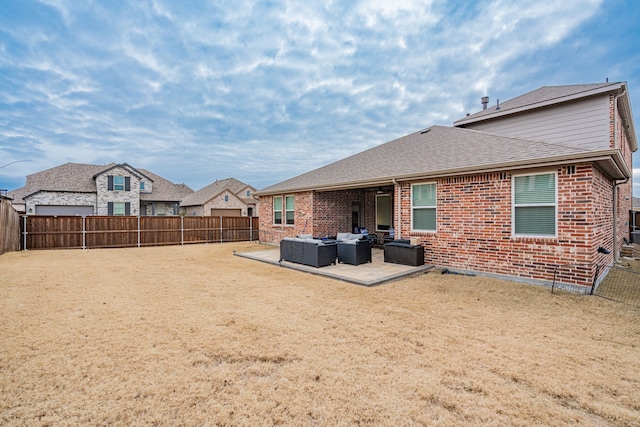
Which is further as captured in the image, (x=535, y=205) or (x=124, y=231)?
(x=124, y=231)

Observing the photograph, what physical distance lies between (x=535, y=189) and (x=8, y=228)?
18.5 meters

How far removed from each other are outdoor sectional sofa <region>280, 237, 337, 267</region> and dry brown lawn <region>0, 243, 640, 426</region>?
229 centimetres

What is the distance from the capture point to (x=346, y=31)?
1270 centimetres

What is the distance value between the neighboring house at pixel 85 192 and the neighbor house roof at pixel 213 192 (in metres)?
3.75

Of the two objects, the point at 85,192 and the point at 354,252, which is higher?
the point at 85,192

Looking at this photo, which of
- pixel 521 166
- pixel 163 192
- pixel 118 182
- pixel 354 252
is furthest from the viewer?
pixel 163 192

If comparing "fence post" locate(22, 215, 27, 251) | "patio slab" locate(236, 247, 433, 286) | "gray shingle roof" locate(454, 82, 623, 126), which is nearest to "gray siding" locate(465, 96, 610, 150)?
"gray shingle roof" locate(454, 82, 623, 126)

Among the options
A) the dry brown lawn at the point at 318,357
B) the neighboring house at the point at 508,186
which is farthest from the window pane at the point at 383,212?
the dry brown lawn at the point at 318,357

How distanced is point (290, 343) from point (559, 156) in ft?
20.9

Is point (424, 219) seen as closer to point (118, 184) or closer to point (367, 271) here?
point (367, 271)

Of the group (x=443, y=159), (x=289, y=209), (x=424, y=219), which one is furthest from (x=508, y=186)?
(x=289, y=209)

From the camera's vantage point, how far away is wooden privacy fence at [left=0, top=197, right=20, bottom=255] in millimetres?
11156

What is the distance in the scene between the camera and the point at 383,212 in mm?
12852

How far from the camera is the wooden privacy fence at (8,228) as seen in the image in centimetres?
1116
